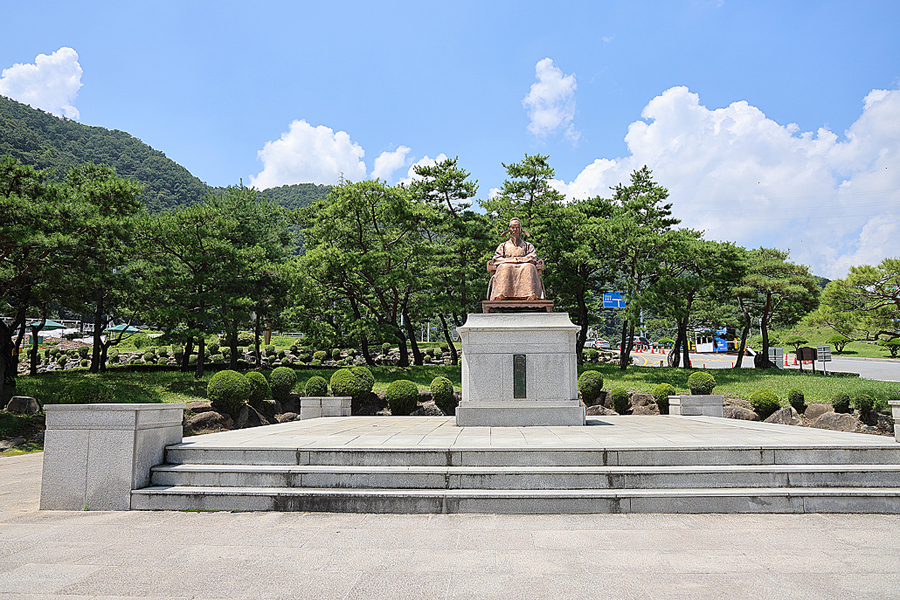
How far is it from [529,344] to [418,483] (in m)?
5.11

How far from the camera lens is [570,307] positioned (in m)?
27.0

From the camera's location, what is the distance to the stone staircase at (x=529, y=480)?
5.51 metres

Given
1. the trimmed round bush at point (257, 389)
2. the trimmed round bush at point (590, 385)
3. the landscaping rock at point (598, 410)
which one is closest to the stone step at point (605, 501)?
the trimmed round bush at point (257, 389)

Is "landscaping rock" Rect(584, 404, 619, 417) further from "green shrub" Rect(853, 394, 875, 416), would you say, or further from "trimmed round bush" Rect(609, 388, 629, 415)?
"green shrub" Rect(853, 394, 875, 416)

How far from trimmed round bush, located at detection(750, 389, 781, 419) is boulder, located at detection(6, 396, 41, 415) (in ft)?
70.5

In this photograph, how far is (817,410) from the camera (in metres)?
16.5

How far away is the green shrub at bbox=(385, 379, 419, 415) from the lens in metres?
16.1

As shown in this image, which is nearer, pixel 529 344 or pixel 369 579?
pixel 369 579

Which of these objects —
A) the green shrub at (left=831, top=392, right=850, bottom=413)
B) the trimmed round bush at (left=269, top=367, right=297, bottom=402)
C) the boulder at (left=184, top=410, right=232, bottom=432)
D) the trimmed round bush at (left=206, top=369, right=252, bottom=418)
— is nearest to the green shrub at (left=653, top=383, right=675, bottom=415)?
the green shrub at (left=831, top=392, right=850, bottom=413)

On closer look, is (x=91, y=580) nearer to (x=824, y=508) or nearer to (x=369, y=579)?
(x=369, y=579)

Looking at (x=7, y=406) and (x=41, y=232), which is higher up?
(x=41, y=232)

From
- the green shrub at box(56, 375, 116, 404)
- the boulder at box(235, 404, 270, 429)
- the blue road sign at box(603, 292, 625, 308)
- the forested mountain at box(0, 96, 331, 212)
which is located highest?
the forested mountain at box(0, 96, 331, 212)

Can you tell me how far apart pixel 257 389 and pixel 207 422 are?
215 centimetres

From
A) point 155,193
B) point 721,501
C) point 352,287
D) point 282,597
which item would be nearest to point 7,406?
point 352,287
